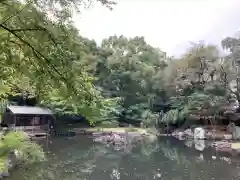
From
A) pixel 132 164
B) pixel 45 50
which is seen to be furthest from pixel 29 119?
pixel 45 50

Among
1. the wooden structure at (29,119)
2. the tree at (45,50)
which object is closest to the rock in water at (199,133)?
the wooden structure at (29,119)

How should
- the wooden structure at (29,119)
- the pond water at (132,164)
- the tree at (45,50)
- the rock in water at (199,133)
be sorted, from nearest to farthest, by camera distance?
the tree at (45,50)
the pond water at (132,164)
the rock in water at (199,133)
the wooden structure at (29,119)

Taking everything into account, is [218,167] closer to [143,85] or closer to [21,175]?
[21,175]

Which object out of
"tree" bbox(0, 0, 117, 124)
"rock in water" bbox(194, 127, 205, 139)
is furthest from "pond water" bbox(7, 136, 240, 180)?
"tree" bbox(0, 0, 117, 124)

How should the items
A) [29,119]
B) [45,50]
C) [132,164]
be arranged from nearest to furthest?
[45,50] → [132,164] → [29,119]

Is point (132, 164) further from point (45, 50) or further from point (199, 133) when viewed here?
point (45, 50)

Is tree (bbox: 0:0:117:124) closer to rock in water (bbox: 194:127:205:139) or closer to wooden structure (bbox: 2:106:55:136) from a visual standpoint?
wooden structure (bbox: 2:106:55:136)

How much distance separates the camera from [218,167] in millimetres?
9477

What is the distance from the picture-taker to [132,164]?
1014cm

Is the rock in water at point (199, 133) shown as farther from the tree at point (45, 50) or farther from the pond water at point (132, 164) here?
the tree at point (45, 50)

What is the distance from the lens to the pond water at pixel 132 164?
826 cm

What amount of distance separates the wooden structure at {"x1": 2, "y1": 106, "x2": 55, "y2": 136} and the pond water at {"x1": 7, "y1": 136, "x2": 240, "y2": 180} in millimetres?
3932

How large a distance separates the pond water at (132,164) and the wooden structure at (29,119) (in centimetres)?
393

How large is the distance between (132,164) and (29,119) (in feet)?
32.9
